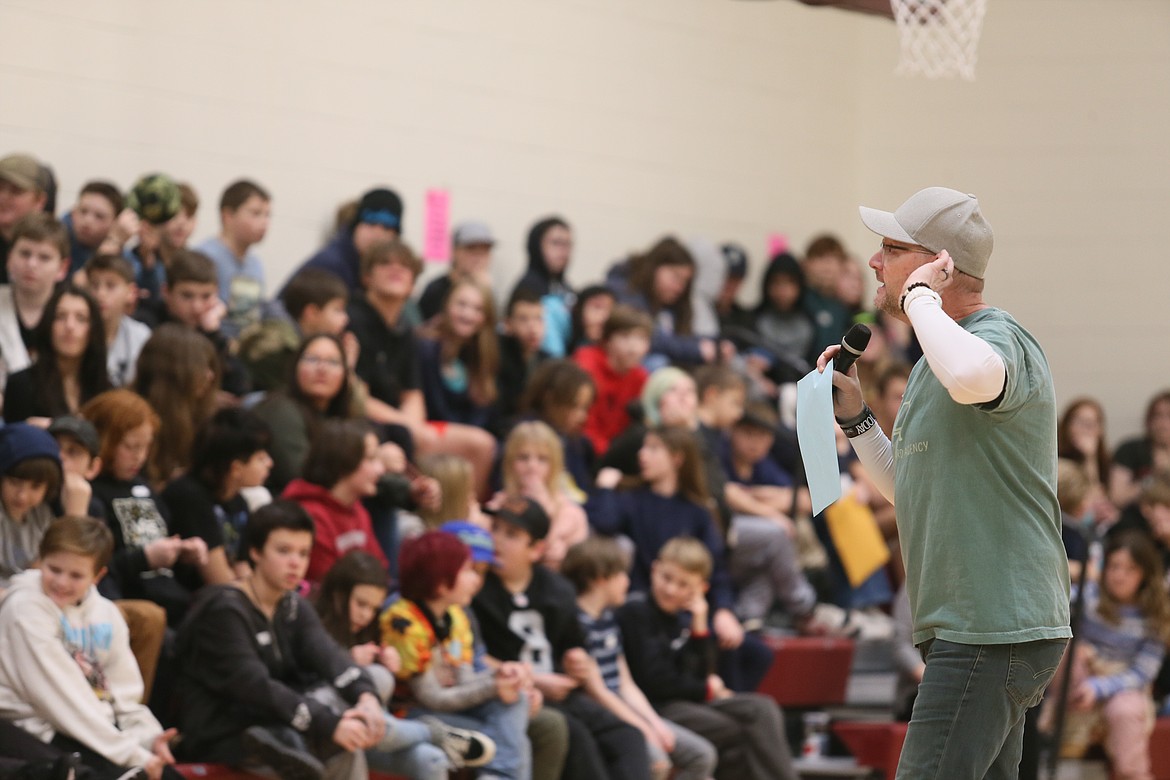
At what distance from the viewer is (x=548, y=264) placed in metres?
8.11

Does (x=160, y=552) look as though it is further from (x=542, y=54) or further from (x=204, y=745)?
(x=542, y=54)

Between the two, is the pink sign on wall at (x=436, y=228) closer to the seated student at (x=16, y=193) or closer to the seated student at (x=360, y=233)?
the seated student at (x=360, y=233)

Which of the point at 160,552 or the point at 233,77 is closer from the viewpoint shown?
the point at 160,552

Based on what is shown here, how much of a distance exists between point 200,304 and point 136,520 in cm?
124

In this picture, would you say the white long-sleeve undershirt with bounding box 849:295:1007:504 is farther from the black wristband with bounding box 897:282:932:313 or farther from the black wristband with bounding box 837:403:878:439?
the black wristband with bounding box 837:403:878:439

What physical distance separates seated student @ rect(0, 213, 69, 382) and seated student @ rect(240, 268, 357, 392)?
3.09 feet

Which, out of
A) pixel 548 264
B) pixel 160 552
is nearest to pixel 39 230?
pixel 160 552

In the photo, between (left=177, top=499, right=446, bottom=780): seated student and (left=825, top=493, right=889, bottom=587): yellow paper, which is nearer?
(left=177, top=499, right=446, bottom=780): seated student

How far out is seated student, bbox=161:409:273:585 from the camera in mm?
4797

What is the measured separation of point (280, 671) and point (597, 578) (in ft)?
4.54

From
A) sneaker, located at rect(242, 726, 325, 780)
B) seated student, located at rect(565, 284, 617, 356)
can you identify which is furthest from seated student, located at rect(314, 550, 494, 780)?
seated student, located at rect(565, 284, 617, 356)

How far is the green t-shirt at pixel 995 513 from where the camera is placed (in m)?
2.77

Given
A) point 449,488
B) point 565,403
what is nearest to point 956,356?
point 449,488

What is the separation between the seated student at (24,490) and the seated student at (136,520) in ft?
0.87
